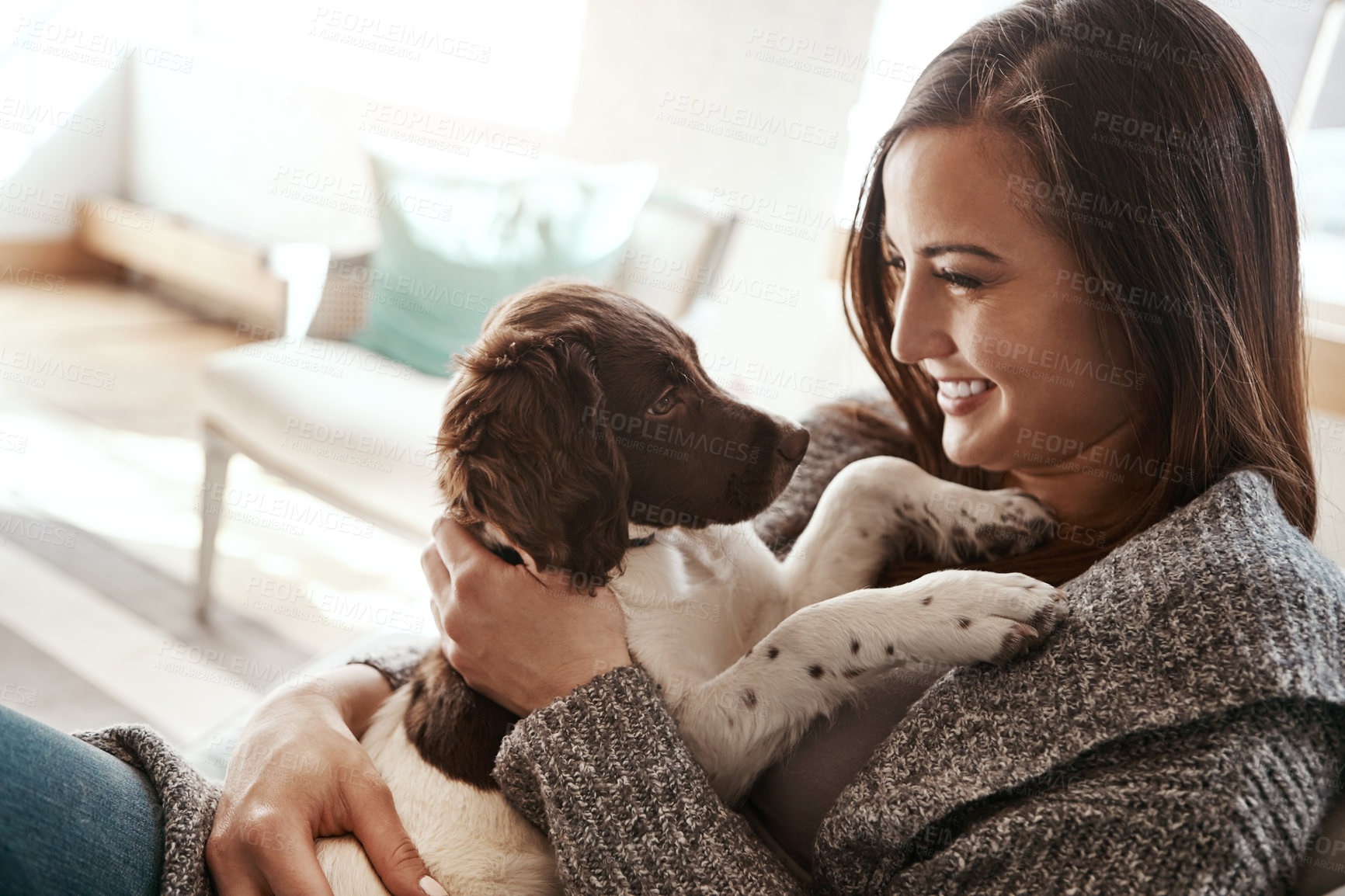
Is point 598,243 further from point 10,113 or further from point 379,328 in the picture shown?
point 10,113

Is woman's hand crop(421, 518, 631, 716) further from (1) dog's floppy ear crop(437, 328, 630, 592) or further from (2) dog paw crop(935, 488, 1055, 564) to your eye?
(2) dog paw crop(935, 488, 1055, 564)

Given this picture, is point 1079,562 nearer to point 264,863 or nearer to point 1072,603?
point 1072,603

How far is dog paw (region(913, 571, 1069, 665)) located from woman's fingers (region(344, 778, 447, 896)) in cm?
69

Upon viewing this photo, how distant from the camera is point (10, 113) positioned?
6363 mm

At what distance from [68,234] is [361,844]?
7.02 metres

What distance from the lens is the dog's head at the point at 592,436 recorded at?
1323 millimetres

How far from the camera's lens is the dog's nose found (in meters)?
1.48

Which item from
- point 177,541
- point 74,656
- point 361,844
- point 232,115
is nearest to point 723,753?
point 361,844

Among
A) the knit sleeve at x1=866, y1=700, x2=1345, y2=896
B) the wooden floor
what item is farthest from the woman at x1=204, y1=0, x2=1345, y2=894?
the wooden floor

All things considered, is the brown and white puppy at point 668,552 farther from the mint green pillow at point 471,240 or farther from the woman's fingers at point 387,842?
the mint green pillow at point 471,240

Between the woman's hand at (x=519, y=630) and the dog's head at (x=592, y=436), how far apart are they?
0.18 feet

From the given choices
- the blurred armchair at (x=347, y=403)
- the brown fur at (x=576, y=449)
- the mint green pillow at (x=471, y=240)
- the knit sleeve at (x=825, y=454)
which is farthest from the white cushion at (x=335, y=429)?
the brown fur at (x=576, y=449)

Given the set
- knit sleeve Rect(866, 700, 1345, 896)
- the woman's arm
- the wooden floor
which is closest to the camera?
knit sleeve Rect(866, 700, 1345, 896)

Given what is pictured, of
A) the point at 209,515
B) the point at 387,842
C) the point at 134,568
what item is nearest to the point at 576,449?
the point at 387,842
